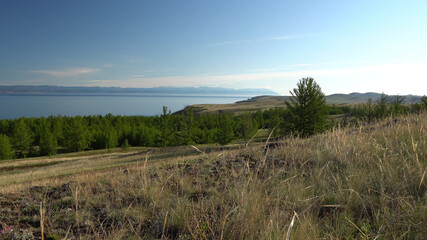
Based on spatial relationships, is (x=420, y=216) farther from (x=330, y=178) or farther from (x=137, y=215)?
(x=137, y=215)

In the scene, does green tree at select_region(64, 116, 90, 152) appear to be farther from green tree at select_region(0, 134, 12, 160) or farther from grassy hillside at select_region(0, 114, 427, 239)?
grassy hillside at select_region(0, 114, 427, 239)

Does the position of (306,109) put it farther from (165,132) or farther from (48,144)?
(48,144)

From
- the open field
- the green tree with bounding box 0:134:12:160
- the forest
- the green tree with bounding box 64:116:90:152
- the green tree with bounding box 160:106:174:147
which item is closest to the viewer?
the open field

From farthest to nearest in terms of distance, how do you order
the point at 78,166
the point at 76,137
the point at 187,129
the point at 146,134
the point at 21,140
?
the point at 146,134 < the point at 76,137 < the point at 21,140 < the point at 187,129 < the point at 78,166

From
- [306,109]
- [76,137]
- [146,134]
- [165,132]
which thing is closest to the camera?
[306,109]

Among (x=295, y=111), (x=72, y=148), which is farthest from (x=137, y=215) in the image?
(x=72, y=148)

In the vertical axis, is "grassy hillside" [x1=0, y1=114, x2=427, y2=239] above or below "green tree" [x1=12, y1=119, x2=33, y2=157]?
above

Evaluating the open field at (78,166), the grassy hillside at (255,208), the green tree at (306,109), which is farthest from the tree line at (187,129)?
the grassy hillside at (255,208)

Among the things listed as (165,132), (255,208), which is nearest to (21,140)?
(165,132)

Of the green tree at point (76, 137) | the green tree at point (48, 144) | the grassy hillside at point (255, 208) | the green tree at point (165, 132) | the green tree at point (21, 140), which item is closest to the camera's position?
the grassy hillside at point (255, 208)

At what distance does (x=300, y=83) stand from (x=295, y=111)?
448 centimetres

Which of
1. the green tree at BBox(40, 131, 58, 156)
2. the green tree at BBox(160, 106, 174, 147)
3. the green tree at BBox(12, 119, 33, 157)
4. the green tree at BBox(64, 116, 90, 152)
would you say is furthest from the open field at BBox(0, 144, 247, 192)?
the green tree at BBox(12, 119, 33, 157)

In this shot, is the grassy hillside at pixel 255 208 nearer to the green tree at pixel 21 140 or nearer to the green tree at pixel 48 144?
the green tree at pixel 48 144

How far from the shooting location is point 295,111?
119 ft
